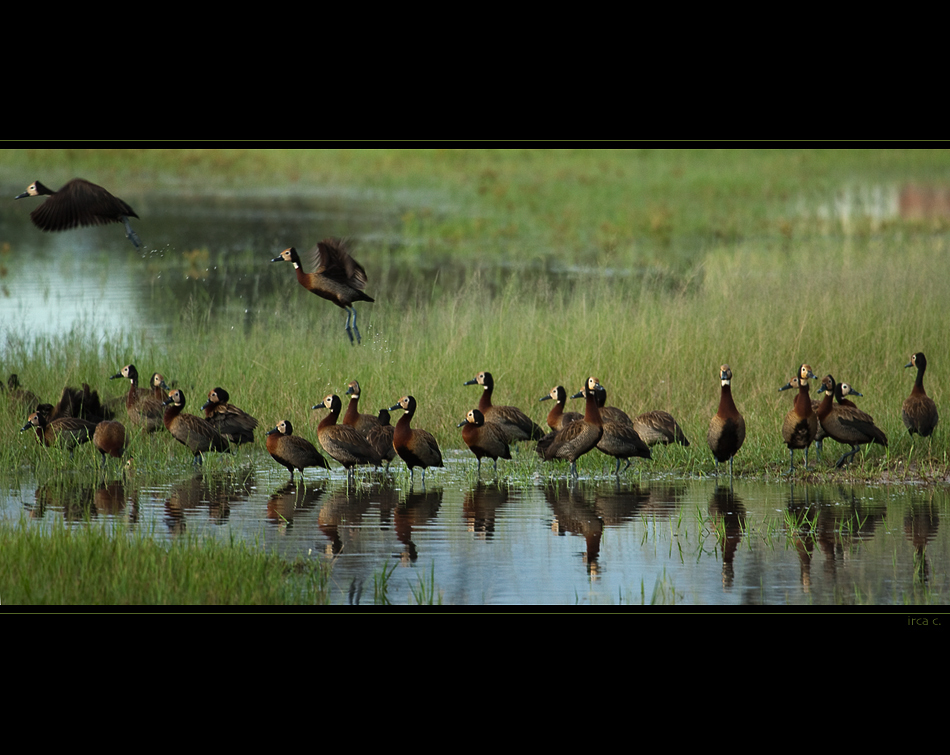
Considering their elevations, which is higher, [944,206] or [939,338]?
[944,206]

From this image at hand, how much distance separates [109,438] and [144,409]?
99 cm

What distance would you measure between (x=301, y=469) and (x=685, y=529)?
4106mm

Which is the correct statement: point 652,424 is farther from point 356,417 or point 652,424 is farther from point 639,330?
point 356,417

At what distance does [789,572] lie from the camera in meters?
8.24

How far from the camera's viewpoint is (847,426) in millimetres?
11484

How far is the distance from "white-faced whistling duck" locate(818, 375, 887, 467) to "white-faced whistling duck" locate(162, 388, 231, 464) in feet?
20.1

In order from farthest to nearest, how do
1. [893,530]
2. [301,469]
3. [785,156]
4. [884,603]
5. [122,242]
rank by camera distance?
[785,156]
[122,242]
[301,469]
[893,530]
[884,603]

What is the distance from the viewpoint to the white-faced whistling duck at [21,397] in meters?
12.5

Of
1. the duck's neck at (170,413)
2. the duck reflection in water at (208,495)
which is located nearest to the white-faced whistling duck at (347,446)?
the duck reflection in water at (208,495)

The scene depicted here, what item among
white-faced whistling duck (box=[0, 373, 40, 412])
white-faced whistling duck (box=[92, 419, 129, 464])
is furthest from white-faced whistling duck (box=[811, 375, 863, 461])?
white-faced whistling duck (box=[0, 373, 40, 412])

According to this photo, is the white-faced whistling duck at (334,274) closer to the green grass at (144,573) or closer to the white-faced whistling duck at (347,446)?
the white-faced whistling duck at (347,446)

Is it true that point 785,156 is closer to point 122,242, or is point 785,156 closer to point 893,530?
point 122,242

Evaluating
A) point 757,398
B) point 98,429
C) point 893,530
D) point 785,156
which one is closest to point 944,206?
point 785,156

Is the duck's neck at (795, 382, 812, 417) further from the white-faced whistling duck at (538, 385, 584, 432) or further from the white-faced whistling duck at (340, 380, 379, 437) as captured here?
the white-faced whistling duck at (340, 380, 379, 437)
